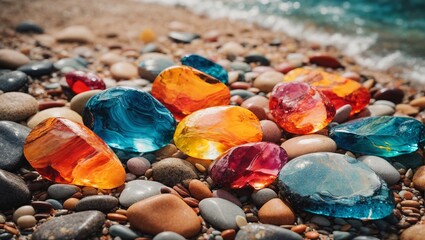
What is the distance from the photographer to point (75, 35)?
401 centimetres

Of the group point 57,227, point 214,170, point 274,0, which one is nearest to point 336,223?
point 214,170

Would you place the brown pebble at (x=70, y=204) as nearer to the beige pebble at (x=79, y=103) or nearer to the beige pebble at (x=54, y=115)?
the beige pebble at (x=54, y=115)

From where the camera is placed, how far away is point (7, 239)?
1.76 m

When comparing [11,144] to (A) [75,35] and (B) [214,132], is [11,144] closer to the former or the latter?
(B) [214,132]

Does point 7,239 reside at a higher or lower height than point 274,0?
lower

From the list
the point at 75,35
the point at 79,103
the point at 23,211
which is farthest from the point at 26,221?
the point at 75,35

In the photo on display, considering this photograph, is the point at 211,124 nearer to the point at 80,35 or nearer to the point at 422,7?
the point at 80,35

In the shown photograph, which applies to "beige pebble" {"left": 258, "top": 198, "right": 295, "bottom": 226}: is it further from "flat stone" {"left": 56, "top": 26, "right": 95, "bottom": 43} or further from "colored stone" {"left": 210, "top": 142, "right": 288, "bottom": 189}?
"flat stone" {"left": 56, "top": 26, "right": 95, "bottom": 43}

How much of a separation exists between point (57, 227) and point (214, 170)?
745 millimetres

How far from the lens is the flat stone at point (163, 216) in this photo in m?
1.79

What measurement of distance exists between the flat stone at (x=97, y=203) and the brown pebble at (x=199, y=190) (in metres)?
0.36

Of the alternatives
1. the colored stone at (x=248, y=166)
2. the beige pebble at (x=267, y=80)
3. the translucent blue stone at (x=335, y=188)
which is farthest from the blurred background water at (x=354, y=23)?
the colored stone at (x=248, y=166)

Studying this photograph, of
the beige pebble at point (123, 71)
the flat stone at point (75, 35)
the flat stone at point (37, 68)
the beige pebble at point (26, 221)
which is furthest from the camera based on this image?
the flat stone at point (75, 35)

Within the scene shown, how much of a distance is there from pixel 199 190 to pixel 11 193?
2.71ft
